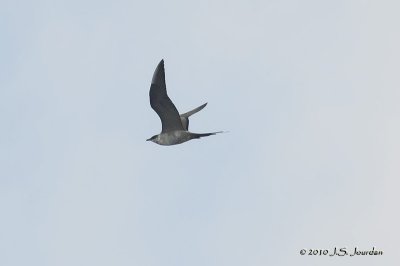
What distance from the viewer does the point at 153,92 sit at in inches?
1326

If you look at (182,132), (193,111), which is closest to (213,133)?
(182,132)

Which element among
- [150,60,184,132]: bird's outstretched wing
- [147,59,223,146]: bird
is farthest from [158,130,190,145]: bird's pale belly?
[150,60,184,132]: bird's outstretched wing

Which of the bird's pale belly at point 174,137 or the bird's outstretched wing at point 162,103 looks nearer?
the bird's outstretched wing at point 162,103

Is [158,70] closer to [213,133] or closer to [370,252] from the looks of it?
[213,133]

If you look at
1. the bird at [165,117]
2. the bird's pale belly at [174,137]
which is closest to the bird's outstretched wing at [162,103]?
the bird at [165,117]

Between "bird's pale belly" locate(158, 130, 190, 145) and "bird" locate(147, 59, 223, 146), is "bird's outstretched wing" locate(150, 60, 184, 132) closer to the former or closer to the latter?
"bird" locate(147, 59, 223, 146)

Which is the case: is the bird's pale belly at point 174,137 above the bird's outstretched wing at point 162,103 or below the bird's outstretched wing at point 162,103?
below

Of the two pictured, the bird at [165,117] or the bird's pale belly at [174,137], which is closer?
the bird at [165,117]

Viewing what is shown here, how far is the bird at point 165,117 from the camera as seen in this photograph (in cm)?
3344

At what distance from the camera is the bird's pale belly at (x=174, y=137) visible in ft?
116

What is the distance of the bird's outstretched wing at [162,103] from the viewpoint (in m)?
33.4

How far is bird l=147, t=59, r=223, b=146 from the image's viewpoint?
33.4 m

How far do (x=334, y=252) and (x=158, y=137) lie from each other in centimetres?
844

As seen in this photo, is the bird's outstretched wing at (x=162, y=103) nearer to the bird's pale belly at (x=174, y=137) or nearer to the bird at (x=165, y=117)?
the bird at (x=165, y=117)
